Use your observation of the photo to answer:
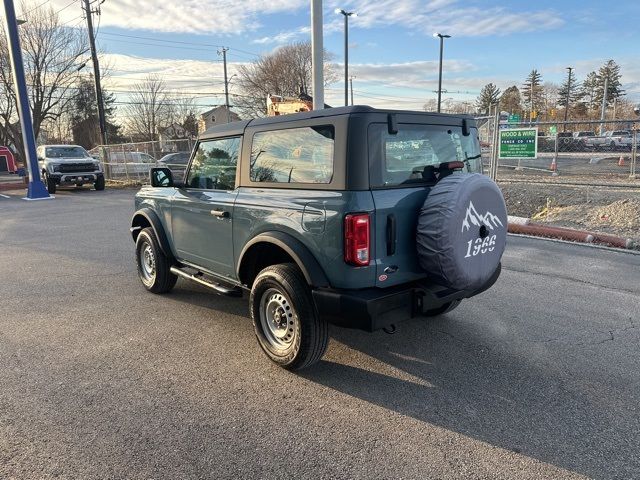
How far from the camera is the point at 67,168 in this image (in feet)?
63.0

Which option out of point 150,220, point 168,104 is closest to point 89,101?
point 168,104

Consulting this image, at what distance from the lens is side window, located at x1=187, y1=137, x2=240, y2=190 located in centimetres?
432

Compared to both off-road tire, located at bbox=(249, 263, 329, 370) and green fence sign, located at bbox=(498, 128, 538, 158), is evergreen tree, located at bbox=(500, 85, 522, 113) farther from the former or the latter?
off-road tire, located at bbox=(249, 263, 329, 370)

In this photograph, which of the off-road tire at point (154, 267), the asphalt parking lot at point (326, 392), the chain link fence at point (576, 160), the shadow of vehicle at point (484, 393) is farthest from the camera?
the chain link fence at point (576, 160)

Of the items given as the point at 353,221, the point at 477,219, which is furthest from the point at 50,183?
the point at 477,219

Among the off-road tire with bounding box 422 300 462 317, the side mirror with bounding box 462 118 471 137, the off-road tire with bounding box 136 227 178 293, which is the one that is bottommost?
the off-road tire with bounding box 422 300 462 317

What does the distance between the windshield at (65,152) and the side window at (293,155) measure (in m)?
19.0

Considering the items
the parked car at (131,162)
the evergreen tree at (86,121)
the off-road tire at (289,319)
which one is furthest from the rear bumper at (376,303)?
the evergreen tree at (86,121)

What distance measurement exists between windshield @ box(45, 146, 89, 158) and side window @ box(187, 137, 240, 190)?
1786 centimetres

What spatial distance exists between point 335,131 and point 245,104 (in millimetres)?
61786

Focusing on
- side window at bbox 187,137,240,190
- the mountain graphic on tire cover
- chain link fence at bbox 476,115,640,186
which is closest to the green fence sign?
chain link fence at bbox 476,115,640,186

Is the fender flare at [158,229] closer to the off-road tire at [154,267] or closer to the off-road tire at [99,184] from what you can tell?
the off-road tire at [154,267]

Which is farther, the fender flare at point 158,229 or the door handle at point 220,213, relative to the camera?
the fender flare at point 158,229

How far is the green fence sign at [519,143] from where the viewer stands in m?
10.9
